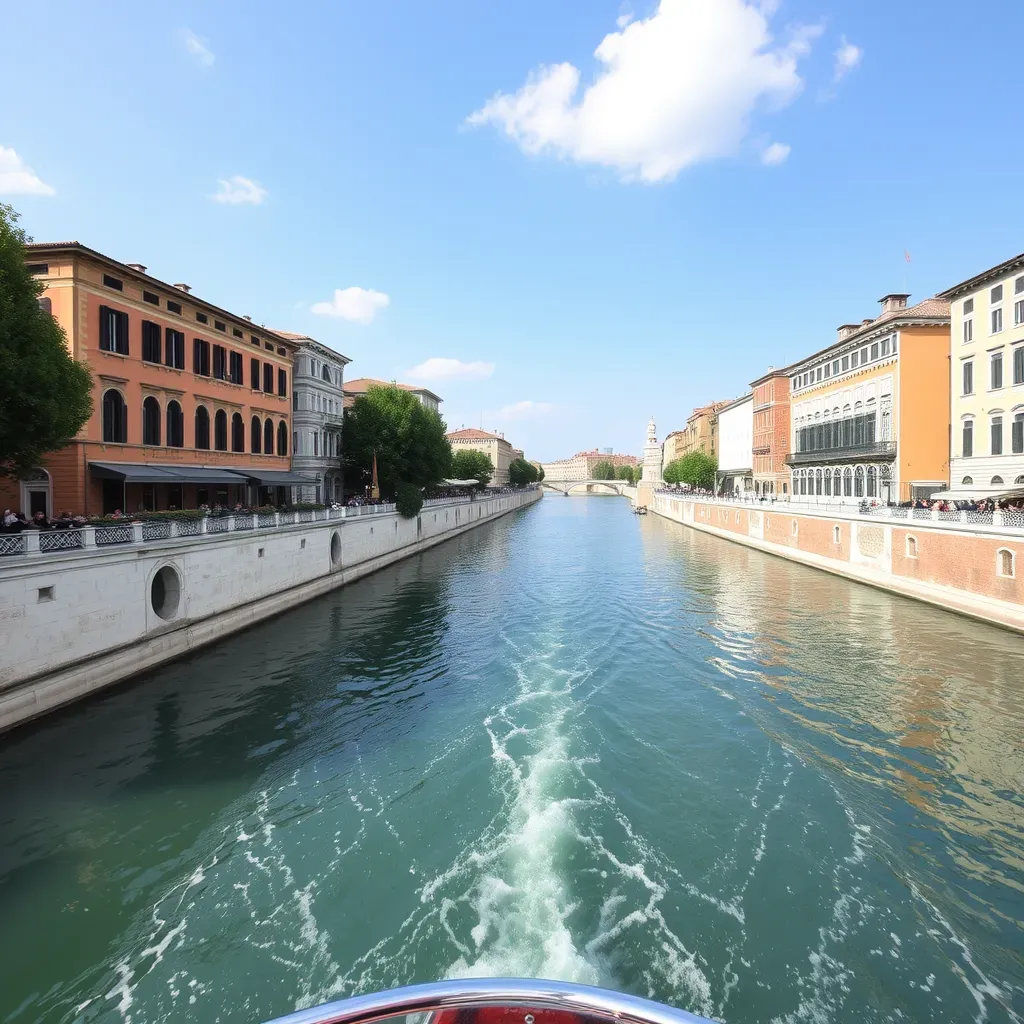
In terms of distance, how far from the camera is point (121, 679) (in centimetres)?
1548

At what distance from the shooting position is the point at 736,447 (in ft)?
261

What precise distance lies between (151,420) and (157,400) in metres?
0.95

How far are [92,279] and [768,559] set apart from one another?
3841 centimetres

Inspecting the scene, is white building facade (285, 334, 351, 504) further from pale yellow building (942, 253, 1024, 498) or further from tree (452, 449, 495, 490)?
tree (452, 449, 495, 490)

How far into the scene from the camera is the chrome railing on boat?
287cm

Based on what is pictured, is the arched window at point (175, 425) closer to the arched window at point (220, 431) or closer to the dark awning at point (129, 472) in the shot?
the dark awning at point (129, 472)

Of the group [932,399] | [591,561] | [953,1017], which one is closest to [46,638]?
[953,1017]

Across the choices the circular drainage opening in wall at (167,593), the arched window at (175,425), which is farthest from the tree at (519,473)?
the circular drainage opening in wall at (167,593)

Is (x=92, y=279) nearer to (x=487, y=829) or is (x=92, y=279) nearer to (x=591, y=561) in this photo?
(x=487, y=829)

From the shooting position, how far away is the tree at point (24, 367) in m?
14.2

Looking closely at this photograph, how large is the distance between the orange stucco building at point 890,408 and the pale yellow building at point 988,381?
614cm

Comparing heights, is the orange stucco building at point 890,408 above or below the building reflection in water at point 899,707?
above

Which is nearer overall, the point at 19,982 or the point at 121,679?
the point at 19,982

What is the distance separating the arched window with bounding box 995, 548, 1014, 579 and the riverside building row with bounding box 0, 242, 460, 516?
3049cm
